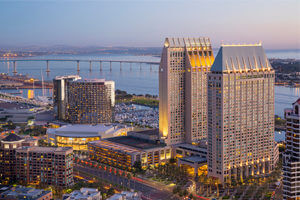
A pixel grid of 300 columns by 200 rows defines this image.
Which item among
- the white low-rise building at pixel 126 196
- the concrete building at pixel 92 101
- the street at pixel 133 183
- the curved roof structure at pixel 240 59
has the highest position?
the curved roof structure at pixel 240 59

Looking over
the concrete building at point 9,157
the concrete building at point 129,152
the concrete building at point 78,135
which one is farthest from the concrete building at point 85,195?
the concrete building at point 78,135

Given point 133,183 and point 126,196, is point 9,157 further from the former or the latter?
point 126,196

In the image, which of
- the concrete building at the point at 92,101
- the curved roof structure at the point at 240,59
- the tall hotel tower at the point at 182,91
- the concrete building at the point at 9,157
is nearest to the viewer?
the curved roof structure at the point at 240,59

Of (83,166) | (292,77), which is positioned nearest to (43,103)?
(83,166)

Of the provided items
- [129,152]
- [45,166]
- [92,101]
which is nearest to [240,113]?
[129,152]

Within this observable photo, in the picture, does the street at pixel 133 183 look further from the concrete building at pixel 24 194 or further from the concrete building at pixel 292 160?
the concrete building at pixel 292 160

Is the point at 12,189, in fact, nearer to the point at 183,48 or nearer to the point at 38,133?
the point at 183,48

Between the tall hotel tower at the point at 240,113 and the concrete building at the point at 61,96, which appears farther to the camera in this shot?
the concrete building at the point at 61,96

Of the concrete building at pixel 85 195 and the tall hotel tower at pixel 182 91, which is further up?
the tall hotel tower at pixel 182 91
